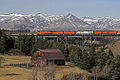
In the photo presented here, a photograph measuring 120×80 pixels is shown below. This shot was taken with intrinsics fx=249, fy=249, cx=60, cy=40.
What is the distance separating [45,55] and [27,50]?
28.4m

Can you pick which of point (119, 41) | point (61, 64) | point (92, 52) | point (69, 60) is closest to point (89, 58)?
point (92, 52)

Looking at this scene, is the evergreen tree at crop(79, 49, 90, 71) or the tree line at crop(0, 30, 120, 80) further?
the evergreen tree at crop(79, 49, 90, 71)

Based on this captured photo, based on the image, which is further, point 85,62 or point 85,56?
point 85,62

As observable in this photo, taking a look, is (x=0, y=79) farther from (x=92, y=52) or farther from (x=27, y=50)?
(x=27, y=50)

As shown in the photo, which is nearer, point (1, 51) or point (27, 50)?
point (1, 51)

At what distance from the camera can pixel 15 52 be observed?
106375 mm

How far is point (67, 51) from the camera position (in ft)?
287

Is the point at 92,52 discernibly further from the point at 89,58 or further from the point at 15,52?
the point at 15,52

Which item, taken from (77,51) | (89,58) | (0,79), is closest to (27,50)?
(77,51)

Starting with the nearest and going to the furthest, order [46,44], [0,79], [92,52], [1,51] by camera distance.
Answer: [0,79] < [92,52] < [1,51] < [46,44]

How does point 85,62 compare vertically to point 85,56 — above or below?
below

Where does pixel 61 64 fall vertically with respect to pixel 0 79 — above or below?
below

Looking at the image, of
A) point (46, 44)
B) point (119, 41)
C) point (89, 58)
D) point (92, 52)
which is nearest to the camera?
point (89, 58)

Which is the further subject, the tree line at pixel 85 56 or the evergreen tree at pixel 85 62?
the evergreen tree at pixel 85 62
